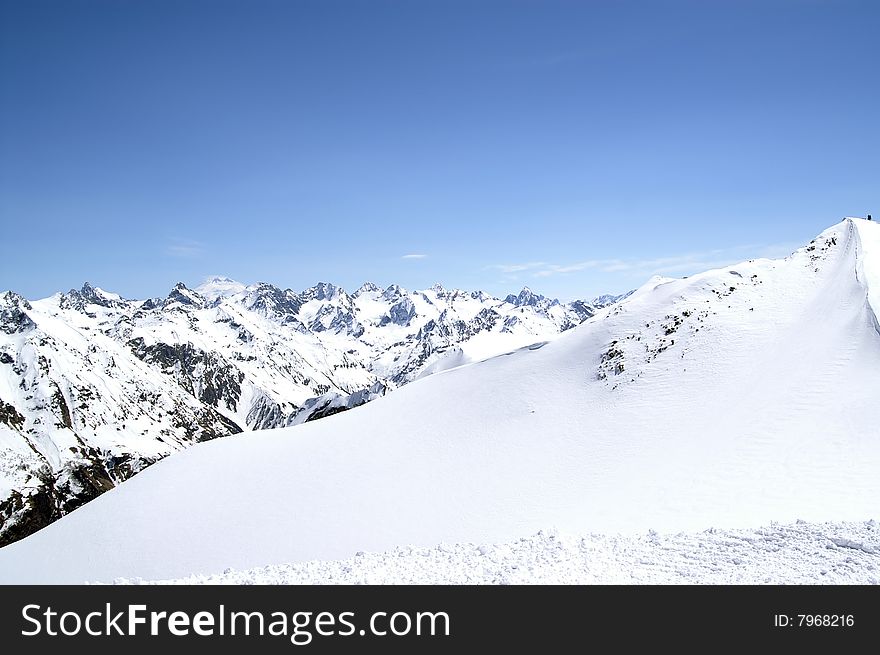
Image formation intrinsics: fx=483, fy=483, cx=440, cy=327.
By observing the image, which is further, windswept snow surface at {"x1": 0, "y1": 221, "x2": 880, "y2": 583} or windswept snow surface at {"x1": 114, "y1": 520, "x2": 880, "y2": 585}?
windswept snow surface at {"x1": 0, "y1": 221, "x2": 880, "y2": 583}

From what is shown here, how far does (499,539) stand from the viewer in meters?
15.8

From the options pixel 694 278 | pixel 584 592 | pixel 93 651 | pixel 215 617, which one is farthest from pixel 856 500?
pixel 694 278

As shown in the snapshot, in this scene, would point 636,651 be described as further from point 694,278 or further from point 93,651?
point 694,278

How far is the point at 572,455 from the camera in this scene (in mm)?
22578

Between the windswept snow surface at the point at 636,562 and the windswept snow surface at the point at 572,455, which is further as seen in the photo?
the windswept snow surface at the point at 572,455

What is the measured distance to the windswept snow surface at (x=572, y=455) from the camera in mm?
16875

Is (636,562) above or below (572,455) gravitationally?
below

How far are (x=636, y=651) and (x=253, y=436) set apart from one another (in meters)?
27.1

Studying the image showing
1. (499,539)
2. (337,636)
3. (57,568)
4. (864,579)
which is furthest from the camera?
(57,568)

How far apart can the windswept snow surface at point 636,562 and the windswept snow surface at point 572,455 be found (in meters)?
1.50

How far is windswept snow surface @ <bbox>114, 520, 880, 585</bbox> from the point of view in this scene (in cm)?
1006

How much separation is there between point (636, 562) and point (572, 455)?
11.6 m

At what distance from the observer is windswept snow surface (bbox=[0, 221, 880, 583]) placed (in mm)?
16875

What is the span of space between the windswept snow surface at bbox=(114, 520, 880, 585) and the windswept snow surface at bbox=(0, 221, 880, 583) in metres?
1.50
